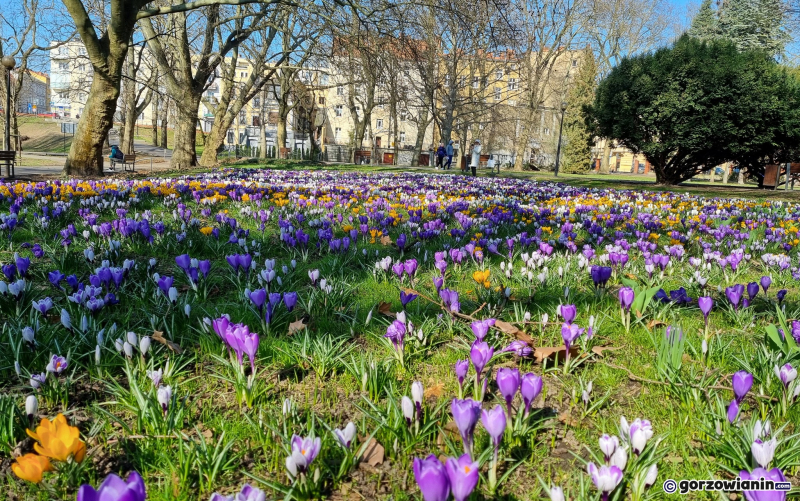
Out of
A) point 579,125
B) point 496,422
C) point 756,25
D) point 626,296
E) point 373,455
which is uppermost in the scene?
point 756,25

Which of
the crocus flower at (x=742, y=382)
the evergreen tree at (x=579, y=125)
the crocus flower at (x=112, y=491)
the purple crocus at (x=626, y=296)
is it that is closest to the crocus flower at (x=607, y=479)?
the crocus flower at (x=742, y=382)

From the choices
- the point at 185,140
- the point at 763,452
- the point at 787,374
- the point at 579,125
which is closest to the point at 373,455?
the point at 763,452

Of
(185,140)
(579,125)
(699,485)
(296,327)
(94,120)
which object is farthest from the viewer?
(579,125)

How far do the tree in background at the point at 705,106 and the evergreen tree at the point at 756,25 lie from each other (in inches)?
951

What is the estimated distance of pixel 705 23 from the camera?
42281mm

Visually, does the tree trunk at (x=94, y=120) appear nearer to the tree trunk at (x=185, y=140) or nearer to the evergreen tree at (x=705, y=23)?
the tree trunk at (x=185, y=140)

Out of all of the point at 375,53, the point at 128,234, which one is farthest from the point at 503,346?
the point at 375,53

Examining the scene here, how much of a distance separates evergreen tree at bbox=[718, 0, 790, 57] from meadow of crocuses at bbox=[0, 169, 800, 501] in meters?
45.0

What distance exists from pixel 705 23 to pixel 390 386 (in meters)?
52.2

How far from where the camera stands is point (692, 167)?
66.3 ft

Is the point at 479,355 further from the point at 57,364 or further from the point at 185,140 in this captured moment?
the point at 185,140

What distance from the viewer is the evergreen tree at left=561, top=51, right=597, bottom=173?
44.2 meters

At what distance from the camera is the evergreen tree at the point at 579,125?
44.2 m

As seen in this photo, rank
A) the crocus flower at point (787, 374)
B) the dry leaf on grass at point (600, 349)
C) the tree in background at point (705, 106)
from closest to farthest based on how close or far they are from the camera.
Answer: the crocus flower at point (787, 374)
the dry leaf on grass at point (600, 349)
the tree in background at point (705, 106)
